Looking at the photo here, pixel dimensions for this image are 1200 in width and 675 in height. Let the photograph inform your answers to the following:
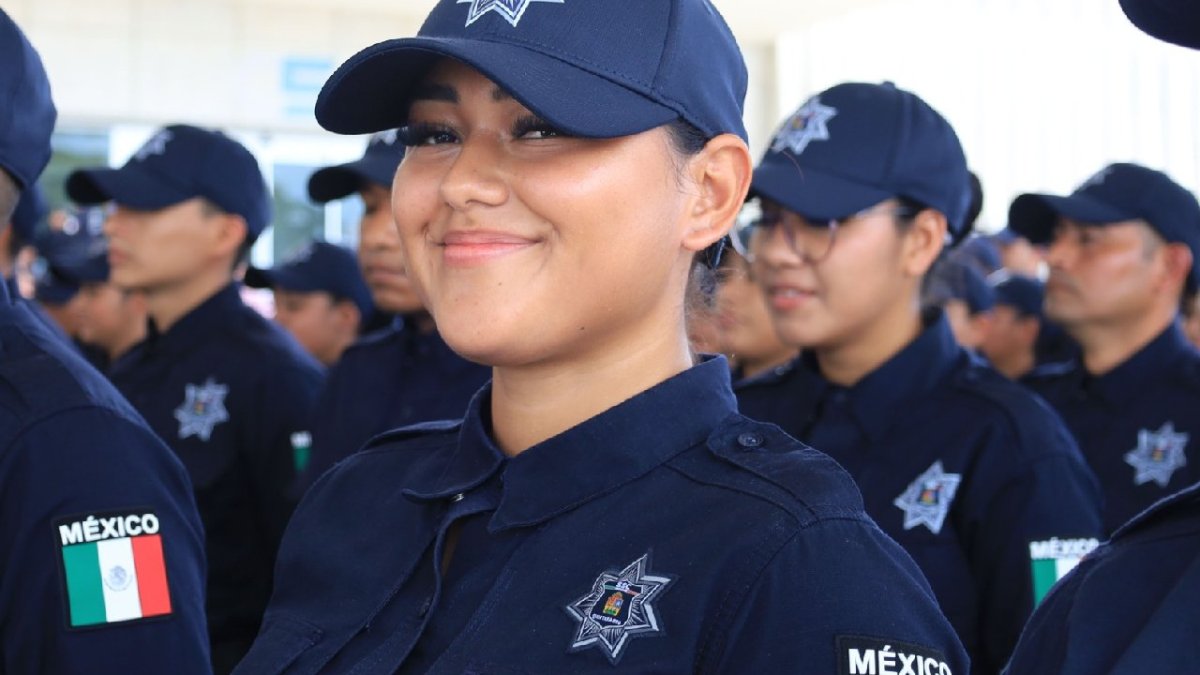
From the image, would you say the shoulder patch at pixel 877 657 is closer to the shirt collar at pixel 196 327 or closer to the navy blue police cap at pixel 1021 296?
the shirt collar at pixel 196 327

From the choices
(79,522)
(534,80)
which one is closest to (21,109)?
(79,522)

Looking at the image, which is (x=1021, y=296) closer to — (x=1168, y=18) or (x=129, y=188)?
(x=129, y=188)

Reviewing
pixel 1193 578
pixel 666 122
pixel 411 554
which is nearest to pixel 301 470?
pixel 411 554

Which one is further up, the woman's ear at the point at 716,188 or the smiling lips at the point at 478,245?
the woman's ear at the point at 716,188

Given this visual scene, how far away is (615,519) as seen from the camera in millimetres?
1243

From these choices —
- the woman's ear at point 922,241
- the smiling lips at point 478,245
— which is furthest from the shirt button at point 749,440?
the woman's ear at point 922,241

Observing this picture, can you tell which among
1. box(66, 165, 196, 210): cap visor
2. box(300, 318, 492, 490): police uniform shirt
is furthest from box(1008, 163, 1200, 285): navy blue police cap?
box(66, 165, 196, 210): cap visor

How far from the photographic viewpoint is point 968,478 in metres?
2.20

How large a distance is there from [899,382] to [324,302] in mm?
3526

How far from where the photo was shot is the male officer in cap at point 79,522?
5.64 feet

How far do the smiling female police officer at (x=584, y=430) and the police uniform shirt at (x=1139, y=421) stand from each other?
7.45 feet

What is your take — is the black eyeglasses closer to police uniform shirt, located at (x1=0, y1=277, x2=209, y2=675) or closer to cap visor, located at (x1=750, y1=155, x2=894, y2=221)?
cap visor, located at (x1=750, y1=155, x2=894, y2=221)

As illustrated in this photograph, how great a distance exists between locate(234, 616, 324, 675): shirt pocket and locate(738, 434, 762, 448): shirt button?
0.45 m

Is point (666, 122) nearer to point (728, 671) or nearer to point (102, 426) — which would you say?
point (728, 671)
